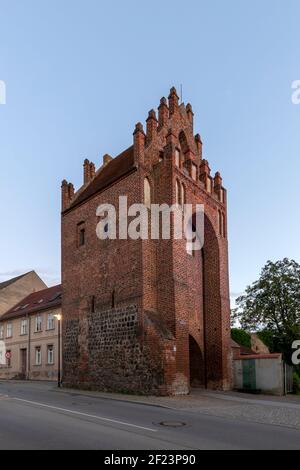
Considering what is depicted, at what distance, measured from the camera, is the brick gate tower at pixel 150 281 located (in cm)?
2173

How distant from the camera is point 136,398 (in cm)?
1959

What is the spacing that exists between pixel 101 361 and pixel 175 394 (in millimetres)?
4958

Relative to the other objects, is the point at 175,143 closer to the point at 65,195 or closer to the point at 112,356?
the point at 65,195

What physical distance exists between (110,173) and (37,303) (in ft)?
66.6

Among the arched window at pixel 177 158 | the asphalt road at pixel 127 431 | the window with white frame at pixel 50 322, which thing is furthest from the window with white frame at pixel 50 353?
the asphalt road at pixel 127 431

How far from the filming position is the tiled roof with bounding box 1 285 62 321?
3928cm

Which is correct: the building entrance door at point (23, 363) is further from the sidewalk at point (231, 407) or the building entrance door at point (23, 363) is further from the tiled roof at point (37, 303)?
the sidewalk at point (231, 407)

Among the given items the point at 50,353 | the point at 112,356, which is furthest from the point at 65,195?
the point at 50,353

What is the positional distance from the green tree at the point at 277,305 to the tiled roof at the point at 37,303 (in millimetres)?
18324

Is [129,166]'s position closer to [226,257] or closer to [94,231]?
[94,231]

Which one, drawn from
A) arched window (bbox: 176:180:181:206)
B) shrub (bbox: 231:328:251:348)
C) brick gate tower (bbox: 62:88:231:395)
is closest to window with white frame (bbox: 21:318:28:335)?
brick gate tower (bbox: 62:88:231:395)

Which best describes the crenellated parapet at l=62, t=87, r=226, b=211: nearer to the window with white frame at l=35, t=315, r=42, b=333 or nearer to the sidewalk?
the sidewalk
